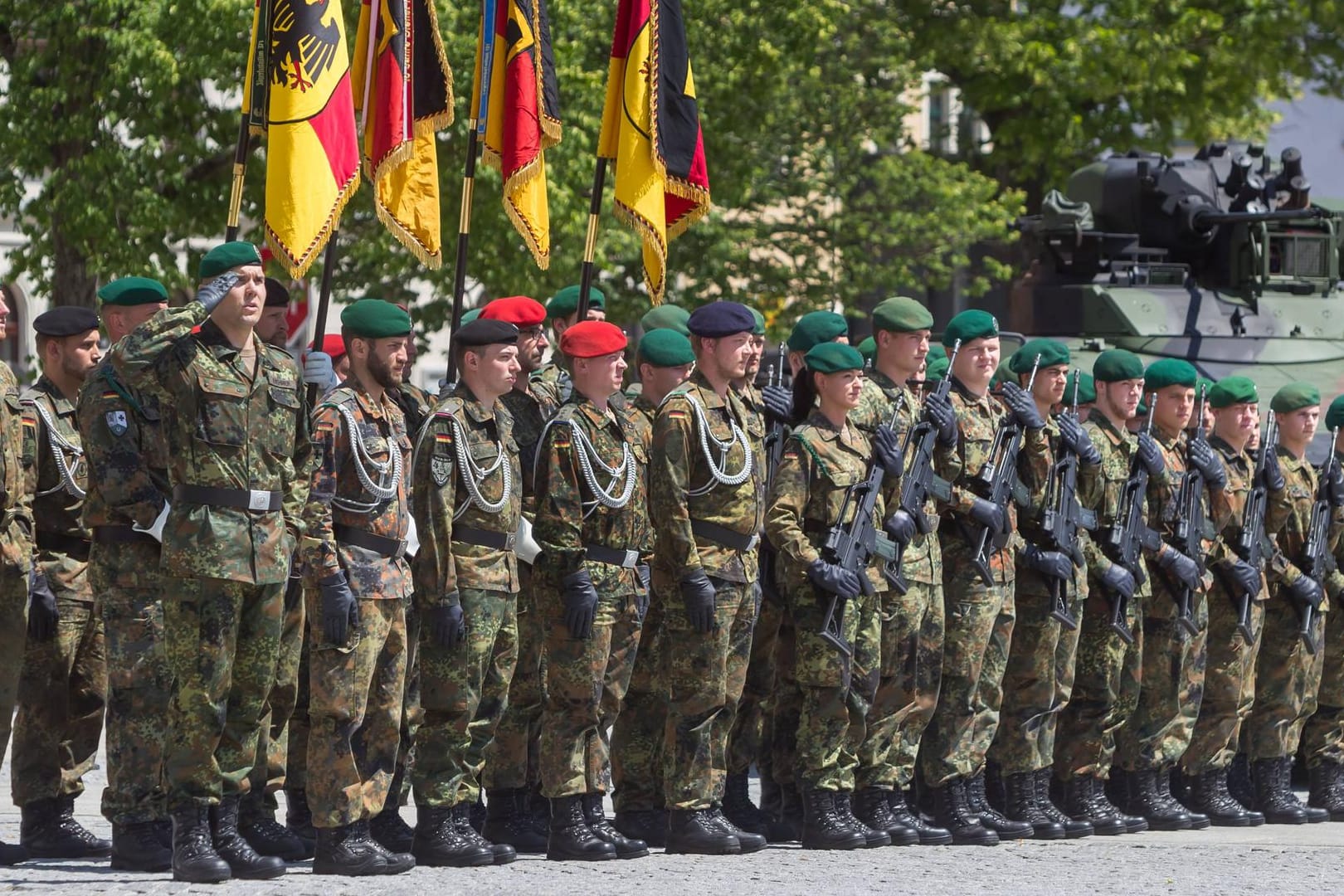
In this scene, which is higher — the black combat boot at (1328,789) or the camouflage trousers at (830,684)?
the camouflage trousers at (830,684)

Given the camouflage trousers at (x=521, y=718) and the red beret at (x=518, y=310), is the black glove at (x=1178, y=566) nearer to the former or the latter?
the red beret at (x=518, y=310)

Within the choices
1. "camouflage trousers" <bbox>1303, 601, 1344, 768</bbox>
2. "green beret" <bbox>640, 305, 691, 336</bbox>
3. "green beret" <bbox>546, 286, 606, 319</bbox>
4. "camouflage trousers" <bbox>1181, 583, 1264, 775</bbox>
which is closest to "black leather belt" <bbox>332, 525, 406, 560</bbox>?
"green beret" <bbox>640, 305, 691, 336</bbox>

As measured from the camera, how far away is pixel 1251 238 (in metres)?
14.9

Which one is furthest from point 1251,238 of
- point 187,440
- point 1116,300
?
point 187,440

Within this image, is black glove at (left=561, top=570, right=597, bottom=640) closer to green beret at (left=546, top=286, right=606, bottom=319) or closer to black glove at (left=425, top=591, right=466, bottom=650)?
black glove at (left=425, top=591, right=466, bottom=650)

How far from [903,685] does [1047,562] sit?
957mm

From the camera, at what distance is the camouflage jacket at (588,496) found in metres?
8.25

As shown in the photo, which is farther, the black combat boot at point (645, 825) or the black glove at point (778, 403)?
the black glove at point (778, 403)

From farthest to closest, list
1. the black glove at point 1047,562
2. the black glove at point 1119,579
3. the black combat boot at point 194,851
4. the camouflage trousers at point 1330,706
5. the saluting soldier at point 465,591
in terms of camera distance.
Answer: the camouflage trousers at point 1330,706 → the black glove at point 1119,579 → the black glove at point 1047,562 → the saluting soldier at point 465,591 → the black combat boot at point 194,851

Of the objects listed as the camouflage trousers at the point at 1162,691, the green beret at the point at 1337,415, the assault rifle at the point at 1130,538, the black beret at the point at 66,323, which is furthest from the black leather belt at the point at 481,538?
the green beret at the point at 1337,415

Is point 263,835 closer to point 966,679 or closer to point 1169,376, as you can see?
point 966,679

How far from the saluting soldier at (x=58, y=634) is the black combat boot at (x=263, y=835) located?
19.2 inches

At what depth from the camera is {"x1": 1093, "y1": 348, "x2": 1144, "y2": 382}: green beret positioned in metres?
10.2

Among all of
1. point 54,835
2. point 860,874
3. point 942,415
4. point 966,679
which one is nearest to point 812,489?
point 942,415
